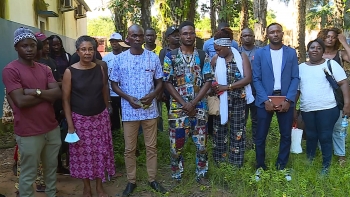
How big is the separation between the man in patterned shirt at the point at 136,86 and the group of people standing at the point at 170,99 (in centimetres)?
1

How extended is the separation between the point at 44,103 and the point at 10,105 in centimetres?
32

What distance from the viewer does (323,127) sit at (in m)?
4.18

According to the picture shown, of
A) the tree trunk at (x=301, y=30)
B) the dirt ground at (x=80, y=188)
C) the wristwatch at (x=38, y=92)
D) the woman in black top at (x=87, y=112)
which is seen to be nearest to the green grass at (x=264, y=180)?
the dirt ground at (x=80, y=188)

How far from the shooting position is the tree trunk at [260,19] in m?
8.91

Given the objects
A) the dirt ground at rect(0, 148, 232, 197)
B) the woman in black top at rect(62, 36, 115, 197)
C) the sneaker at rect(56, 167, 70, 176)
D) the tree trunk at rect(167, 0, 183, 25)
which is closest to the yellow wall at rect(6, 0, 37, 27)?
the tree trunk at rect(167, 0, 183, 25)

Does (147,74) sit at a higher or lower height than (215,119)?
higher

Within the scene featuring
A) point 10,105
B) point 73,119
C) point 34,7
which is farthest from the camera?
point 34,7

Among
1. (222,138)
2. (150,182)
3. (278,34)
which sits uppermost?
(278,34)

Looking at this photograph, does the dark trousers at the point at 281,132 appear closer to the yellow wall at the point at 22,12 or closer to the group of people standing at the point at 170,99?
the group of people standing at the point at 170,99

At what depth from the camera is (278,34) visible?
4.02m

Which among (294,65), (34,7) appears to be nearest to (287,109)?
(294,65)

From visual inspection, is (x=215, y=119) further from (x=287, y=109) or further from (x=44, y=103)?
(x=44, y=103)

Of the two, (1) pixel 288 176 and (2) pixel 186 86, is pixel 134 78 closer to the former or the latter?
(2) pixel 186 86

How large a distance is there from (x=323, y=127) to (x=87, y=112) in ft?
9.16
